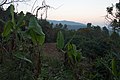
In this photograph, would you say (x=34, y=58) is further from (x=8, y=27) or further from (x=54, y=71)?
(x=54, y=71)

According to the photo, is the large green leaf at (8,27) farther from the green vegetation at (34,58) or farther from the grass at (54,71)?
the grass at (54,71)

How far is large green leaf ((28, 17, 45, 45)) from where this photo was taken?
5.16 metres

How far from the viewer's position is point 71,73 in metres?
6.48

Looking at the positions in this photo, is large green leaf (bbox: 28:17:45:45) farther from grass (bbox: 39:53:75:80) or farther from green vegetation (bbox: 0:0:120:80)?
grass (bbox: 39:53:75:80)

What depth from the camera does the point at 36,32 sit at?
518 cm

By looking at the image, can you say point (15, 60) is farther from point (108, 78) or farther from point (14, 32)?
point (108, 78)

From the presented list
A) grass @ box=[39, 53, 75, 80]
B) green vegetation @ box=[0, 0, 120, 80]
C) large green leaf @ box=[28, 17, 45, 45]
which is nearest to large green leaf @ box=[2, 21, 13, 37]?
green vegetation @ box=[0, 0, 120, 80]

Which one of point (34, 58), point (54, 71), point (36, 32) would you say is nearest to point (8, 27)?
point (36, 32)

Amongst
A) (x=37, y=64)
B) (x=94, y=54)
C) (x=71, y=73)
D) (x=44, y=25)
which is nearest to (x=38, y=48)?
(x=37, y=64)

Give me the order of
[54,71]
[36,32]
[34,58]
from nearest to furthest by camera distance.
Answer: [36,32], [34,58], [54,71]

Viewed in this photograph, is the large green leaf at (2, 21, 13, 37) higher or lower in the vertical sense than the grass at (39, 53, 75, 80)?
higher

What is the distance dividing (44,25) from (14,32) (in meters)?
11.3

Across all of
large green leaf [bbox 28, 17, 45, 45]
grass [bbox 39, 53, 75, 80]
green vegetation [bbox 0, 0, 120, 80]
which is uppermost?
large green leaf [bbox 28, 17, 45, 45]

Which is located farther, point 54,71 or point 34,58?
point 54,71
